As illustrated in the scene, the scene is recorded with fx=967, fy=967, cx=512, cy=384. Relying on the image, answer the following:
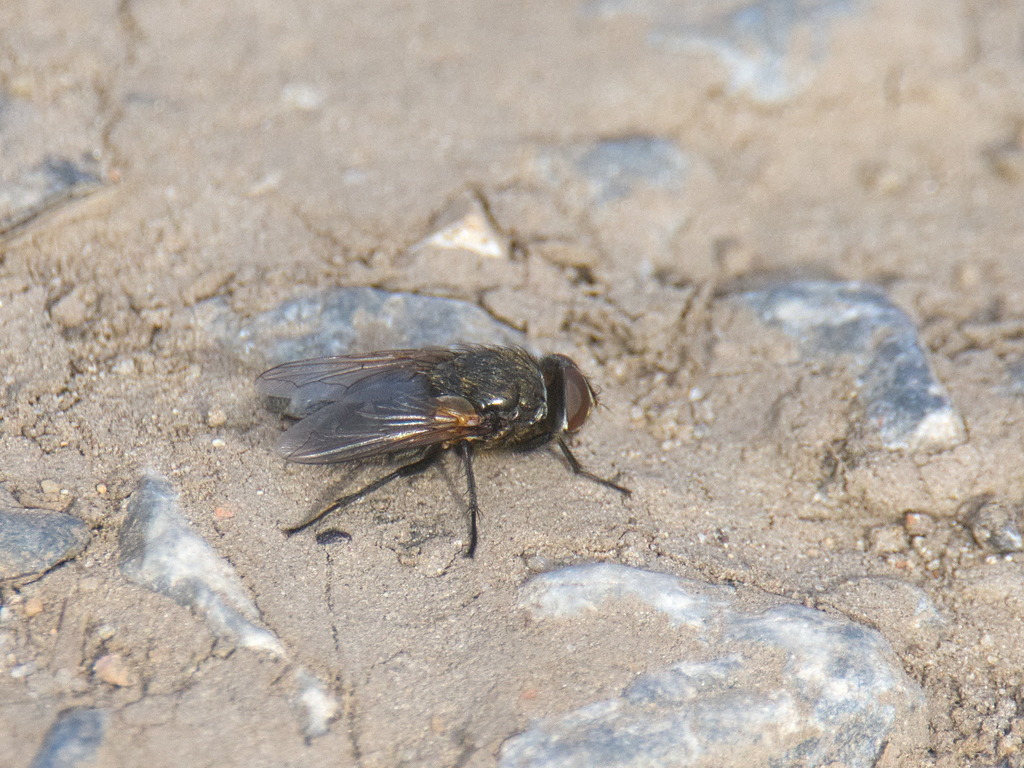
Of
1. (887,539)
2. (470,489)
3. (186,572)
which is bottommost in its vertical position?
(887,539)

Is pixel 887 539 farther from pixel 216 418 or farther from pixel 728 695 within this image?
pixel 216 418

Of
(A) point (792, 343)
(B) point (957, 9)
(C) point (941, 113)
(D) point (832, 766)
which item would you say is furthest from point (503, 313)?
(B) point (957, 9)

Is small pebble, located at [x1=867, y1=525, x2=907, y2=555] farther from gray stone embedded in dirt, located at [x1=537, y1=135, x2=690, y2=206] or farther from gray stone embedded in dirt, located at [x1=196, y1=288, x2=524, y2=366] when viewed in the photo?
gray stone embedded in dirt, located at [x1=537, y1=135, x2=690, y2=206]

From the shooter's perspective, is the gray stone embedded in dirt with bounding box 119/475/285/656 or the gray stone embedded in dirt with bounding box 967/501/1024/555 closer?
the gray stone embedded in dirt with bounding box 119/475/285/656

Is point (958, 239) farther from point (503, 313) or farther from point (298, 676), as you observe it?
point (298, 676)

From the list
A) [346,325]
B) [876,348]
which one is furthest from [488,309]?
[876,348]

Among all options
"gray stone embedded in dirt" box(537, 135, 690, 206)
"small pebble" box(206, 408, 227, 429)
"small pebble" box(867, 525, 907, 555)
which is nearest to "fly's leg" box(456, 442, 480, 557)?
"small pebble" box(206, 408, 227, 429)

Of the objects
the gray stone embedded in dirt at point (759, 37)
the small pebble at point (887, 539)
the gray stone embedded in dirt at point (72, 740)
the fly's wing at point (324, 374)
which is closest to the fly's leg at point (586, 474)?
the fly's wing at point (324, 374)
